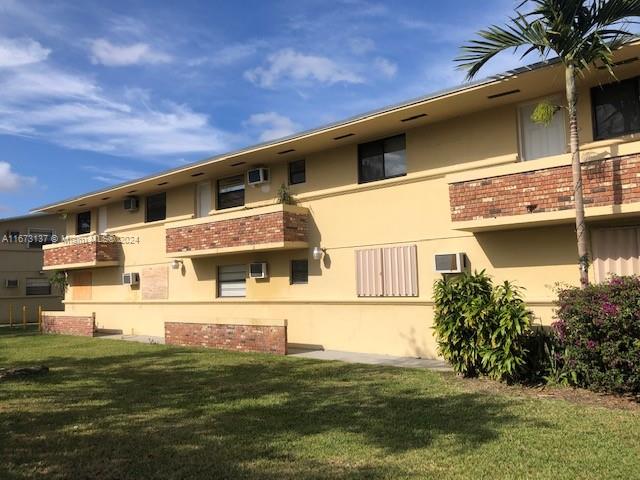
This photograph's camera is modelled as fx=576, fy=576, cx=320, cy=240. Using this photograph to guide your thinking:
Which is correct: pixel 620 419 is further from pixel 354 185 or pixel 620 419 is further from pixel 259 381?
pixel 354 185

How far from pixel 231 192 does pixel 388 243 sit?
5900mm

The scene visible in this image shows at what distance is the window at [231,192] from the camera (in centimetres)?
1662

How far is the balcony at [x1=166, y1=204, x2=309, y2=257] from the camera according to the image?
14016 mm

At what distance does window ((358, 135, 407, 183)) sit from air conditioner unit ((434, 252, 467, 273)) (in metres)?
2.31

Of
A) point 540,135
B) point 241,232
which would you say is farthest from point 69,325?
point 540,135

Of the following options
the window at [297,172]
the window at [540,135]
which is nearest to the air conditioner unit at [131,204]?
the window at [297,172]

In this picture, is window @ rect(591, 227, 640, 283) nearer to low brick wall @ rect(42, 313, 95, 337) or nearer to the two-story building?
the two-story building

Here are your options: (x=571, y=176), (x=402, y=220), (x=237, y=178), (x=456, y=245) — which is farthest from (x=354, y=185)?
(x=571, y=176)

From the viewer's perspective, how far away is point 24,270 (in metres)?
31.2

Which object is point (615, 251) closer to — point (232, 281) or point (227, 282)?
point (232, 281)

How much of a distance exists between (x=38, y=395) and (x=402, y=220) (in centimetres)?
777

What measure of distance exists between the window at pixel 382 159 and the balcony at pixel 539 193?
2.53 meters

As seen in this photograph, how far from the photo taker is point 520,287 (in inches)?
416

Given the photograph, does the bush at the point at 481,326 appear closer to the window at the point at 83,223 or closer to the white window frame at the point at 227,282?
the white window frame at the point at 227,282
